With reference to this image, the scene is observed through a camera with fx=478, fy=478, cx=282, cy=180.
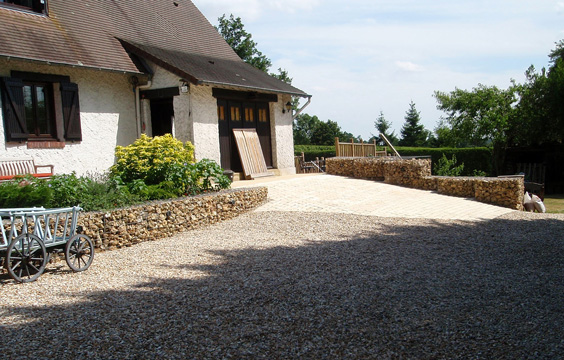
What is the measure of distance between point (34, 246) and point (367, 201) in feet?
27.4

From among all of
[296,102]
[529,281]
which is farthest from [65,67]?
[296,102]

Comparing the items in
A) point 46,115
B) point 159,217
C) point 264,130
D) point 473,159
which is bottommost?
point 159,217

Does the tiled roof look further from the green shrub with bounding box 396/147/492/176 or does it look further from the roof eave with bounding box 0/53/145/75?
the green shrub with bounding box 396/147/492/176

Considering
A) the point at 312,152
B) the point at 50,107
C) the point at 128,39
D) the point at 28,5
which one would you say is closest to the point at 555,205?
the point at 312,152

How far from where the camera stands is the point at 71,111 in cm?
1216

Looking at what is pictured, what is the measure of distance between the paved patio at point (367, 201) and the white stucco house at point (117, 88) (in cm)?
289

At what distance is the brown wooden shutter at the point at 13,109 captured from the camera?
10828mm

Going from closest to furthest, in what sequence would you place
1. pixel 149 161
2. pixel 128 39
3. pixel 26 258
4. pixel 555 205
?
pixel 26 258, pixel 149 161, pixel 128 39, pixel 555 205

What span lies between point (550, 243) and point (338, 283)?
4.60 m

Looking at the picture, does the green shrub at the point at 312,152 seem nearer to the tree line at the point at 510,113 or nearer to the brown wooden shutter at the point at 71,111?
the tree line at the point at 510,113

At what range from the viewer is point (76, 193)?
7.86 metres

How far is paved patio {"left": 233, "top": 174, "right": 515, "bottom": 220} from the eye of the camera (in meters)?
11.1

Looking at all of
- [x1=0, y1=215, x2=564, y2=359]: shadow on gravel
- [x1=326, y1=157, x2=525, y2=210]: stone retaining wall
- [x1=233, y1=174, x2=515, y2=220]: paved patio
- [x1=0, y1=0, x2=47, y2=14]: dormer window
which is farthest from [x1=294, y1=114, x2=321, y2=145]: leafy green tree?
[x1=0, y1=215, x2=564, y2=359]: shadow on gravel

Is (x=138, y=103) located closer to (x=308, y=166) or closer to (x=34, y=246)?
(x=308, y=166)
